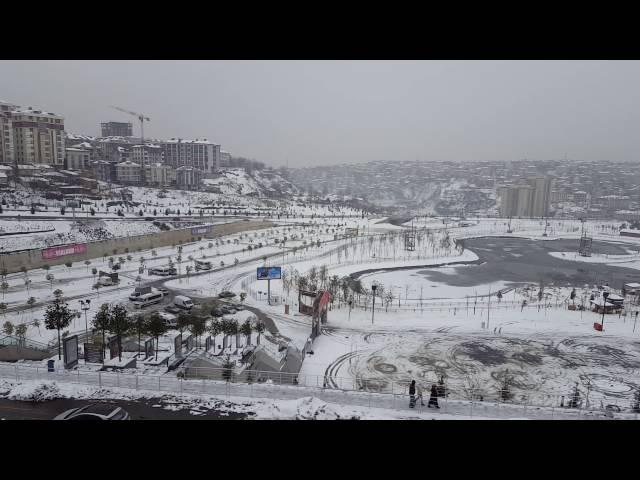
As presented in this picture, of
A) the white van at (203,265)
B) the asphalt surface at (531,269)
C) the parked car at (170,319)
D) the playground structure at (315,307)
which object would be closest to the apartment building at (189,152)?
the asphalt surface at (531,269)

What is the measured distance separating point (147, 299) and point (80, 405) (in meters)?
6.88

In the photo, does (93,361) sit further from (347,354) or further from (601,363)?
(601,363)

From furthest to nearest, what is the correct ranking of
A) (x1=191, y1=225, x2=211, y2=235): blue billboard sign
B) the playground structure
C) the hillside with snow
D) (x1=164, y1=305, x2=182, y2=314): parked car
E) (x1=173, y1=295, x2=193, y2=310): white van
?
the hillside with snow → (x1=191, y1=225, x2=211, y2=235): blue billboard sign → (x1=173, y1=295, x2=193, y2=310): white van → (x1=164, y1=305, x2=182, y2=314): parked car → the playground structure

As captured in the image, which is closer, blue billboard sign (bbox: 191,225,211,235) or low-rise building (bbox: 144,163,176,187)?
blue billboard sign (bbox: 191,225,211,235)

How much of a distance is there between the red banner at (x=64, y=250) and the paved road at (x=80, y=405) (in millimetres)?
11157

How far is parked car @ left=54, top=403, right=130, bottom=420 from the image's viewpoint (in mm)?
2990

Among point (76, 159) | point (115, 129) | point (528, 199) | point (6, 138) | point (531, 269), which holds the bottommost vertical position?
point (531, 269)

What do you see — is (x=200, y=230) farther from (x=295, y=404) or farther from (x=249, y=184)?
(x=249, y=184)

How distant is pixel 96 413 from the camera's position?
3.07 m

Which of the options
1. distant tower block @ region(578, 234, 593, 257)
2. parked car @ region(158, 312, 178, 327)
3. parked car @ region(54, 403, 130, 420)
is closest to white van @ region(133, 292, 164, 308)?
parked car @ region(158, 312, 178, 327)

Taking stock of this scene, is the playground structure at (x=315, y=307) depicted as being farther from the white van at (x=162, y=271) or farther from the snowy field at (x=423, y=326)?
the white van at (x=162, y=271)

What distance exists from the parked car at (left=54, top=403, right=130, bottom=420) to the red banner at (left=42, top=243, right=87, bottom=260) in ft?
38.2

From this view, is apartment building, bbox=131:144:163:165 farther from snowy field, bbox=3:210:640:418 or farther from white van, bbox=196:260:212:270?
white van, bbox=196:260:212:270


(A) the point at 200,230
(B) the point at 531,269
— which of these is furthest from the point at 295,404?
(B) the point at 531,269
